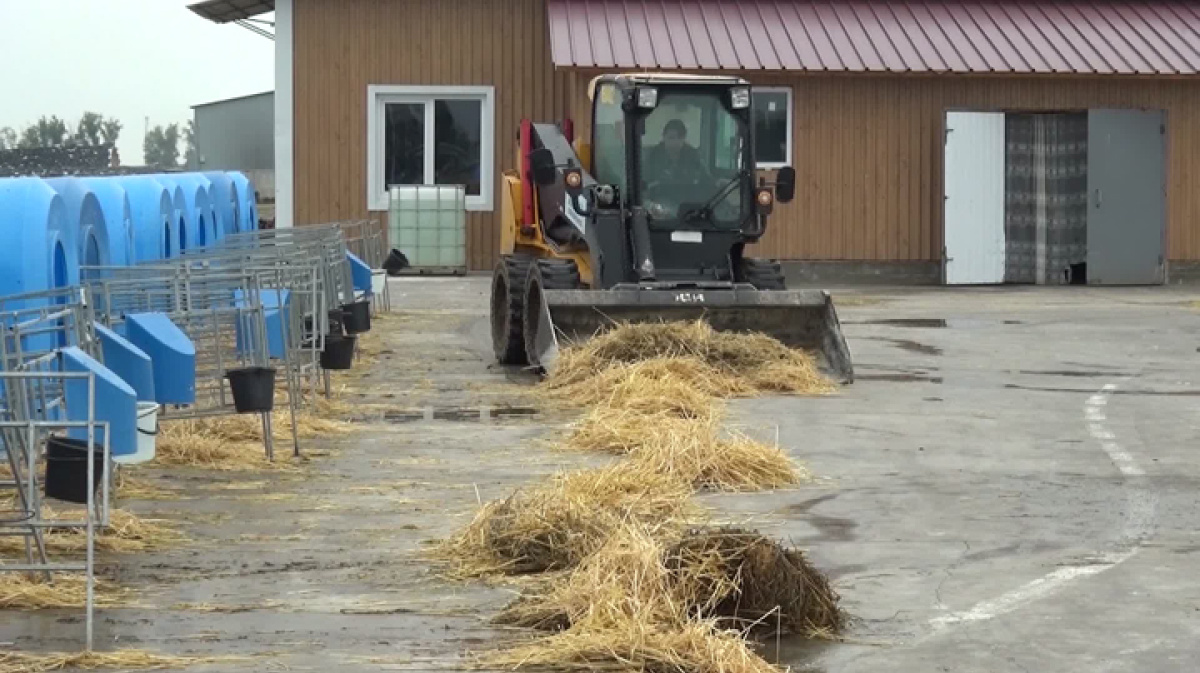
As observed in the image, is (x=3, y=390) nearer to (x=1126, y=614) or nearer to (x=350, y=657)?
(x=350, y=657)

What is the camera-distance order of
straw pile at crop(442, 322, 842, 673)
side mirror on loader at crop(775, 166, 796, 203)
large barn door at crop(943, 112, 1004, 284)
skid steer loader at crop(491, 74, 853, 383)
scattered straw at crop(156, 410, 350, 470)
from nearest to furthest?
straw pile at crop(442, 322, 842, 673) < scattered straw at crop(156, 410, 350, 470) < skid steer loader at crop(491, 74, 853, 383) < side mirror on loader at crop(775, 166, 796, 203) < large barn door at crop(943, 112, 1004, 284)

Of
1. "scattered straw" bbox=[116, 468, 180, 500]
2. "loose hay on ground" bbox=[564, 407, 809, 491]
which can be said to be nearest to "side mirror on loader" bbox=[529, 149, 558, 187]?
"loose hay on ground" bbox=[564, 407, 809, 491]

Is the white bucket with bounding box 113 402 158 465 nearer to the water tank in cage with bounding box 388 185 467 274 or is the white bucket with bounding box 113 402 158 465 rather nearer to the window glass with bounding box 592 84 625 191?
the window glass with bounding box 592 84 625 191

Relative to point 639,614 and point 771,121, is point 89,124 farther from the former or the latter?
point 639,614

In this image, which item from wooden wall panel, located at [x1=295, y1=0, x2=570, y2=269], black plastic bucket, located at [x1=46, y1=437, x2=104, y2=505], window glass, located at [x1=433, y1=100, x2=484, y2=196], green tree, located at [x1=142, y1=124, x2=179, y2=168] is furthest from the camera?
green tree, located at [x1=142, y1=124, x2=179, y2=168]

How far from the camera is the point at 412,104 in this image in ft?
104

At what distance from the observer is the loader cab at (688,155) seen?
17922 millimetres

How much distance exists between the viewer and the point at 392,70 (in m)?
31.2

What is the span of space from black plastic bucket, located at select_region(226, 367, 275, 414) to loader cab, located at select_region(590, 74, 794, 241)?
6826 millimetres

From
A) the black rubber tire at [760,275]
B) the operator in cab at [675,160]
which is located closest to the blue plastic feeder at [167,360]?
the operator in cab at [675,160]

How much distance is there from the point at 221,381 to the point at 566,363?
4.18 meters

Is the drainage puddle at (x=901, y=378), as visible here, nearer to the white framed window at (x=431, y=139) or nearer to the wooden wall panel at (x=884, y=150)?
the wooden wall panel at (x=884, y=150)

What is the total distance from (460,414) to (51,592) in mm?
6590

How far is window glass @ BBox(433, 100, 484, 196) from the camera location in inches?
1247
